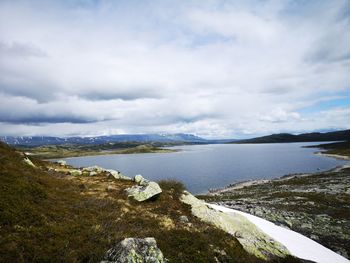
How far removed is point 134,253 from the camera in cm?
1130

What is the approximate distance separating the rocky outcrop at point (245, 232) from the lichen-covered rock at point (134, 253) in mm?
8315

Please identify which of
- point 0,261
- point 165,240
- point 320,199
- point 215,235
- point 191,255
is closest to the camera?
point 0,261

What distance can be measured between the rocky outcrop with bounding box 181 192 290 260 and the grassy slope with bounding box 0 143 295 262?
106 centimetres

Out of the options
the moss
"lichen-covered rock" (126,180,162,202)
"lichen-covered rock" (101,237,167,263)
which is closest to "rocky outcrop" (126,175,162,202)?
"lichen-covered rock" (126,180,162,202)

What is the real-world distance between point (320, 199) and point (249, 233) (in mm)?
28110

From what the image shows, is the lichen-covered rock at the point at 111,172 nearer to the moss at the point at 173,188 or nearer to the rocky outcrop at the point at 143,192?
the moss at the point at 173,188

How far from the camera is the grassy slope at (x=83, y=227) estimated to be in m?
11.8

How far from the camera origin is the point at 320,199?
134 ft

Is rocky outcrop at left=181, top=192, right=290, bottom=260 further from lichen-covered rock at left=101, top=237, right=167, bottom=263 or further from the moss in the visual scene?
lichen-covered rock at left=101, top=237, right=167, bottom=263

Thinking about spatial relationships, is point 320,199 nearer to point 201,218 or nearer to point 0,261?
point 201,218

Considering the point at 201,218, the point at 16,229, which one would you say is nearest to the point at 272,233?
the point at 201,218

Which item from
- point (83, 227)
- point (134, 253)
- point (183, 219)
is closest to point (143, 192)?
point (183, 219)

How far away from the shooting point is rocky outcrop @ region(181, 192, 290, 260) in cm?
1759

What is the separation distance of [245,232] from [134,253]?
1184 centimetres
